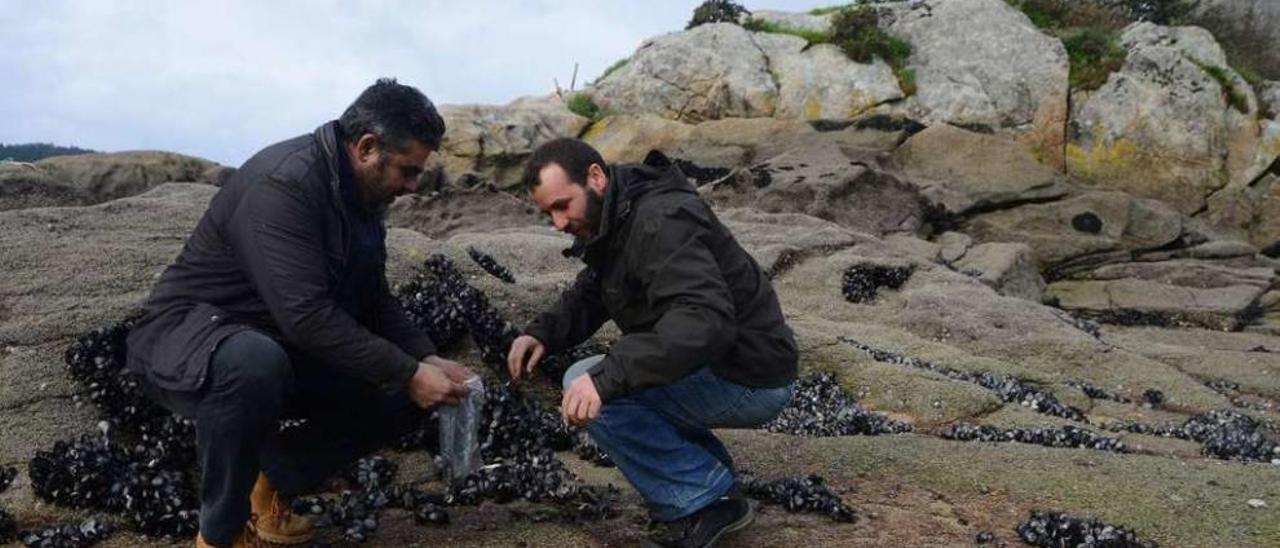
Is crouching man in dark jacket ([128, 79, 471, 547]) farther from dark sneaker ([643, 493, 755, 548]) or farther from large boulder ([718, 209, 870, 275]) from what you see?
large boulder ([718, 209, 870, 275])

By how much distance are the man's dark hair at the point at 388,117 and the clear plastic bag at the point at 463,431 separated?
1347 millimetres

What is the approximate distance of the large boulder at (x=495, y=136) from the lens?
29.0m

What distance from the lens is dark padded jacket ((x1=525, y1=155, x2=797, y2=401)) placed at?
5.39 meters

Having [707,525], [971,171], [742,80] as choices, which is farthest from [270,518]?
[742,80]

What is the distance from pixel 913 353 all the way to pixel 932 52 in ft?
71.0

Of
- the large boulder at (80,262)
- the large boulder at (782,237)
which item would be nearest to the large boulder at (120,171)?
the large boulder at (782,237)

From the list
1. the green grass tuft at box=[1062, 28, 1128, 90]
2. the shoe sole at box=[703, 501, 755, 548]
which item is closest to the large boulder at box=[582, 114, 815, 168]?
the green grass tuft at box=[1062, 28, 1128, 90]

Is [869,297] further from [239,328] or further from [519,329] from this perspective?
[239,328]

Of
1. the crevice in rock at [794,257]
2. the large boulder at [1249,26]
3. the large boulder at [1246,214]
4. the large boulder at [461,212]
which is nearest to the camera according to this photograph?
the crevice in rock at [794,257]

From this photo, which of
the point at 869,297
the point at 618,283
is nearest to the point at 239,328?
the point at 618,283

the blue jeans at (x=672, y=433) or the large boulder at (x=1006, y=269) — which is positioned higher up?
the blue jeans at (x=672, y=433)

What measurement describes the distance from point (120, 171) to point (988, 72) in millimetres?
23198

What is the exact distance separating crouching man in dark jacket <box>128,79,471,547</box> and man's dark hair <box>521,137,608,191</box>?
56 cm

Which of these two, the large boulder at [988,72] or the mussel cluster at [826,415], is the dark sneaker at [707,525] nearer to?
the mussel cluster at [826,415]
